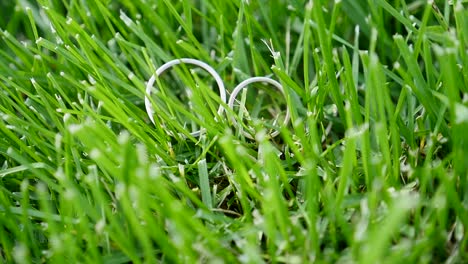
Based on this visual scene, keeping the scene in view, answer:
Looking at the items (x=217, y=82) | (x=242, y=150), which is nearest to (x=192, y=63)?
(x=217, y=82)

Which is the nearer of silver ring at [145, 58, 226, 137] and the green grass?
the green grass

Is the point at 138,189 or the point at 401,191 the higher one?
the point at 138,189

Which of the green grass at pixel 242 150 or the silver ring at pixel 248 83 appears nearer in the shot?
the green grass at pixel 242 150

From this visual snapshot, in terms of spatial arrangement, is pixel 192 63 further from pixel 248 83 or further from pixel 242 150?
pixel 242 150

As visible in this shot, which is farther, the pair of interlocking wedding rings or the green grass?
the pair of interlocking wedding rings

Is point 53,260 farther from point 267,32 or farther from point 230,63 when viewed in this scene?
point 267,32

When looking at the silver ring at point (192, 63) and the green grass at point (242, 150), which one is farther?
the silver ring at point (192, 63)

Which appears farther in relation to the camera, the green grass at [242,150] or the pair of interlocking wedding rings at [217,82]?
the pair of interlocking wedding rings at [217,82]

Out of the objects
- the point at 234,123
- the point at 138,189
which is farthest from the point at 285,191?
the point at 138,189
